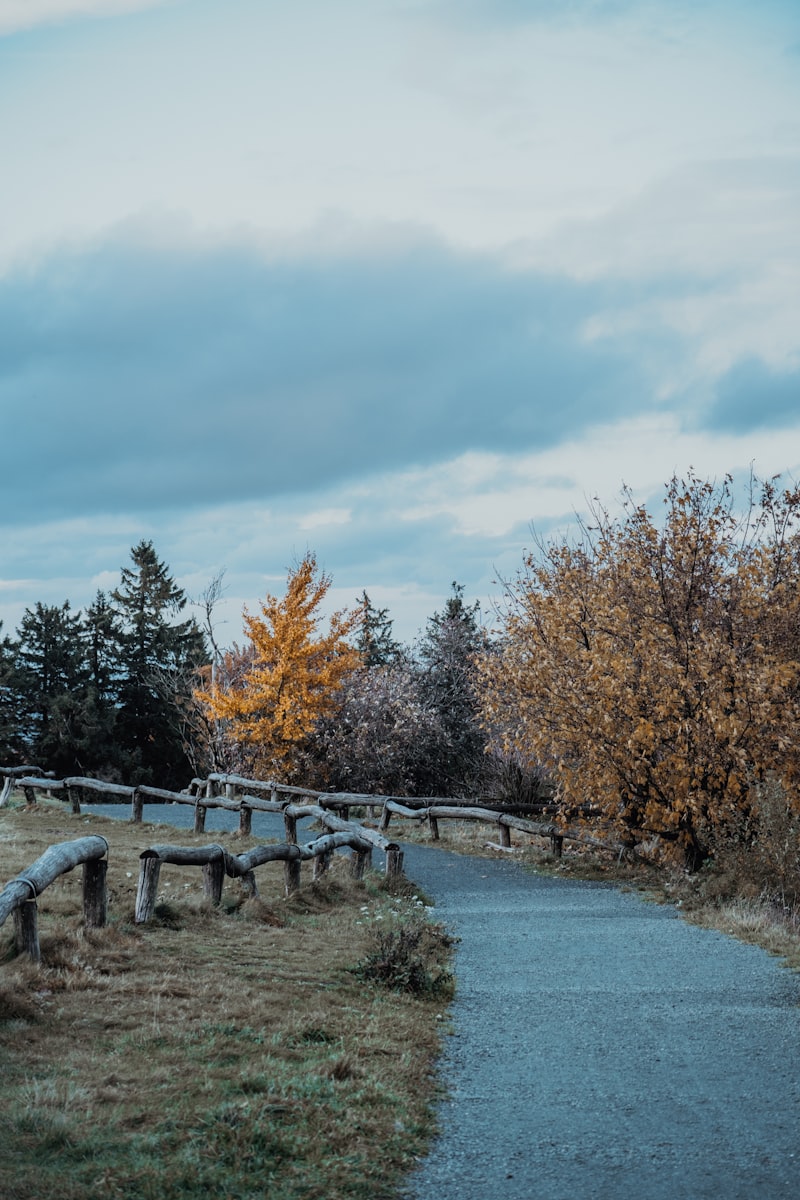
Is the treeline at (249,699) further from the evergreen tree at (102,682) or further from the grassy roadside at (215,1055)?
the grassy roadside at (215,1055)

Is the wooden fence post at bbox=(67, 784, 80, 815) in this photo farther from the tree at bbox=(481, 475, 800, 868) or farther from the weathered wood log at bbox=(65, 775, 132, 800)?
the tree at bbox=(481, 475, 800, 868)

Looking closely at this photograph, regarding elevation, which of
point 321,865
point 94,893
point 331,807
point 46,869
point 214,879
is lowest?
point 331,807

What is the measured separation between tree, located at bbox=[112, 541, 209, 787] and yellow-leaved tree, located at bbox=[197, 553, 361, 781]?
17.3m

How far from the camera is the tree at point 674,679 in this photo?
56.6 feet

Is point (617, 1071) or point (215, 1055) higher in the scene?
point (215, 1055)

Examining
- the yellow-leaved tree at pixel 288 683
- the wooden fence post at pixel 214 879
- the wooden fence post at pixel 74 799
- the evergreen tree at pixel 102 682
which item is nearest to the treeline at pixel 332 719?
the yellow-leaved tree at pixel 288 683

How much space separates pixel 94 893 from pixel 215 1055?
3424 millimetres

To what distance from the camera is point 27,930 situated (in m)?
8.22

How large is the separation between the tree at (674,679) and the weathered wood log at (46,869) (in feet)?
32.4

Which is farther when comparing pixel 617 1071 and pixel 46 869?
pixel 46 869

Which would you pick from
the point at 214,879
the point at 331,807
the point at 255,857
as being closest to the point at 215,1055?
the point at 214,879

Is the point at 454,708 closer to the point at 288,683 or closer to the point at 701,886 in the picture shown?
the point at 288,683

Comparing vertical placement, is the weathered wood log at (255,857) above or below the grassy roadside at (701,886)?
above

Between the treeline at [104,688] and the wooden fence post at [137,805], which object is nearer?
the wooden fence post at [137,805]
